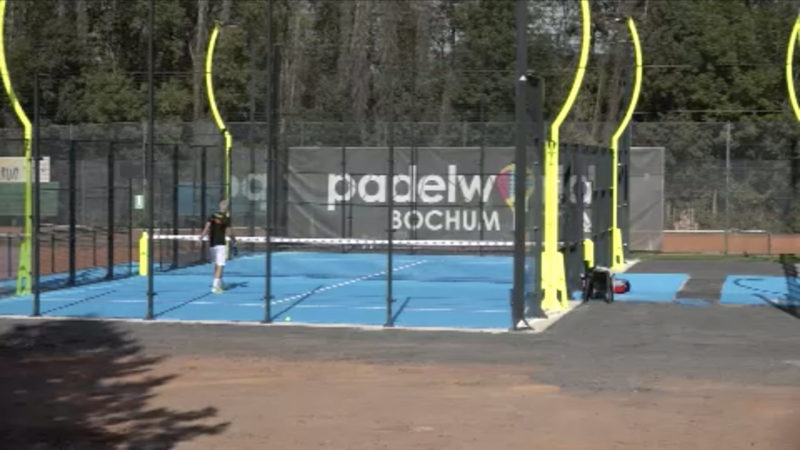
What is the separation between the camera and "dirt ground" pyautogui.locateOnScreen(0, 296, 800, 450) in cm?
952

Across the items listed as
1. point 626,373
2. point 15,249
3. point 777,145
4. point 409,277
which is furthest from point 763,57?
point 626,373

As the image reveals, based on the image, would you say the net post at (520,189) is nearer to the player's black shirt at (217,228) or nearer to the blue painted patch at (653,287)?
the blue painted patch at (653,287)

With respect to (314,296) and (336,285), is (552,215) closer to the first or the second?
(314,296)

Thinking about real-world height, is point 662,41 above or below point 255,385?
above

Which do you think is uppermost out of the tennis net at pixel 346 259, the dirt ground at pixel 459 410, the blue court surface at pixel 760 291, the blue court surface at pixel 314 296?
the tennis net at pixel 346 259

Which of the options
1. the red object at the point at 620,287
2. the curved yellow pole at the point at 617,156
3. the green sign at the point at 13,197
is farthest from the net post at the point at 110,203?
the curved yellow pole at the point at 617,156

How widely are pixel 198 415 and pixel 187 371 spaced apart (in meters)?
2.60

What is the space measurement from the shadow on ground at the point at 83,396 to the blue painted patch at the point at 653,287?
9553 mm

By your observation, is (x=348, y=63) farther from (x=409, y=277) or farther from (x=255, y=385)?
(x=255, y=385)

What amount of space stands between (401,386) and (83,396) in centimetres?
315

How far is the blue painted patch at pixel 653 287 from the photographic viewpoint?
2097 cm

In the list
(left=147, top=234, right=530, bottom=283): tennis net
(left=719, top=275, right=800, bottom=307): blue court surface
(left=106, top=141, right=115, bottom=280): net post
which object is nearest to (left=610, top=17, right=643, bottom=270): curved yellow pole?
(left=147, top=234, right=530, bottom=283): tennis net

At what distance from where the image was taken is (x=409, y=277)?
2600 centimetres

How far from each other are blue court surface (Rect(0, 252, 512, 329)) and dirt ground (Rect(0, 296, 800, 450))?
1.47m
